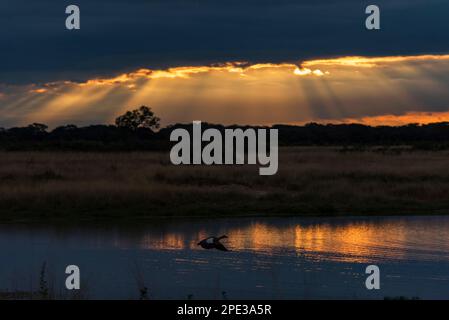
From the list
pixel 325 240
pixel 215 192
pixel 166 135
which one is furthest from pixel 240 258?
pixel 166 135

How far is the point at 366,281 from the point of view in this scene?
1336 cm

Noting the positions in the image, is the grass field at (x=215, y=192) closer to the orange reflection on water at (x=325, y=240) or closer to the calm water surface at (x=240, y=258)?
the calm water surface at (x=240, y=258)

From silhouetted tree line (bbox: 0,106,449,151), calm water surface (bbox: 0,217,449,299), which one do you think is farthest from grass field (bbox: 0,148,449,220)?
silhouetted tree line (bbox: 0,106,449,151)

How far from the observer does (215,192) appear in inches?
1027

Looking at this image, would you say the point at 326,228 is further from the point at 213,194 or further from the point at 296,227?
the point at 213,194

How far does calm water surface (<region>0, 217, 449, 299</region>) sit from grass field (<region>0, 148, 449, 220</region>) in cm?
177

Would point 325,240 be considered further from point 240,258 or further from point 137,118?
point 137,118

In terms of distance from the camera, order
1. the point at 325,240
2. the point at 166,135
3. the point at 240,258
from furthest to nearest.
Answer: the point at 166,135 → the point at 325,240 → the point at 240,258

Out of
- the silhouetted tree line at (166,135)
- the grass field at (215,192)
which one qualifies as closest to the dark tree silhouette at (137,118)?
the silhouetted tree line at (166,135)

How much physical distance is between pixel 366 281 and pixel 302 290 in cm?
129

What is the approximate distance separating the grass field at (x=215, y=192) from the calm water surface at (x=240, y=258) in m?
1.77

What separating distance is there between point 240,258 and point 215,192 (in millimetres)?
10392
